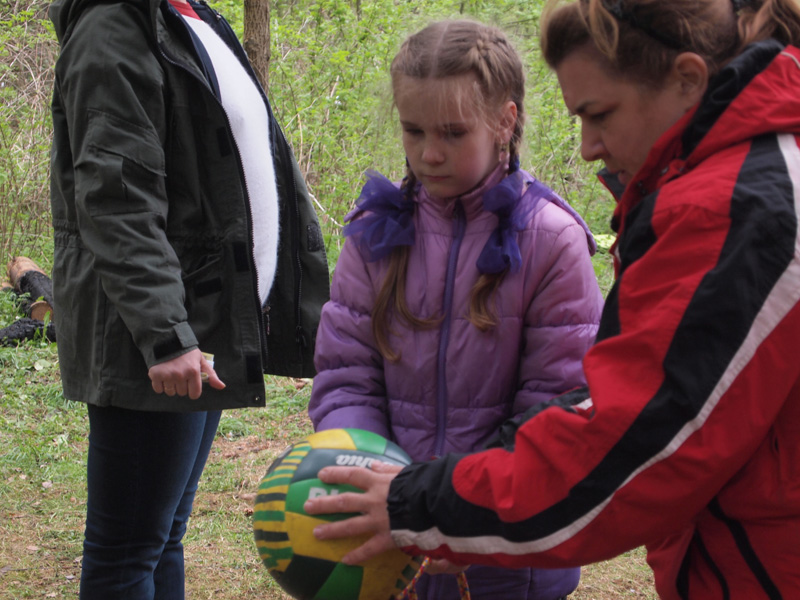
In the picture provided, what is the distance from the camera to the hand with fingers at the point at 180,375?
8.83 feet

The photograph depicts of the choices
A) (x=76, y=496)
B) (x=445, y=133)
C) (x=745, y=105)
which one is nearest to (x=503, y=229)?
(x=445, y=133)

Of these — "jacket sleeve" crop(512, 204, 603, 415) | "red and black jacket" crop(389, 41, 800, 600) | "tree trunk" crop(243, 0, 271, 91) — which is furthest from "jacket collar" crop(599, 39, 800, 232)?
"tree trunk" crop(243, 0, 271, 91)

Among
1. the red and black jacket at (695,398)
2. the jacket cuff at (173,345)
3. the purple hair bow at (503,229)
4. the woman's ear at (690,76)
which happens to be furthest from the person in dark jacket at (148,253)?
the woman's ear at (690,76)

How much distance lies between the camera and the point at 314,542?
6.50 feet

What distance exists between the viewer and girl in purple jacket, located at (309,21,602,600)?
240cm

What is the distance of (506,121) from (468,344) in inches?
26.0

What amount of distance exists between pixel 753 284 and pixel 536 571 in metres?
1.28

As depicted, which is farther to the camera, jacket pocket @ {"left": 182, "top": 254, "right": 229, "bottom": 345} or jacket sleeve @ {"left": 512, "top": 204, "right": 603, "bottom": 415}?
jacket pocket @ {"left": 182, "top": 254, "right": 229, "bottom": 345}

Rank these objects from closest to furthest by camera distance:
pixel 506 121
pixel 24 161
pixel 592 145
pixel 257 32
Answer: pixel 592 145, pixel 506 121, pixel 257 32, pixel 24 161


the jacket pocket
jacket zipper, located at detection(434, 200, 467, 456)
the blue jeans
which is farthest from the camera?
the jacket pocket

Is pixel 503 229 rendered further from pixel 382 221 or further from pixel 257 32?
pixel 257 32

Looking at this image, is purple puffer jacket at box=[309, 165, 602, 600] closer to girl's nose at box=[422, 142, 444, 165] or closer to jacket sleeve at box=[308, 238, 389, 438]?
jacket sleeve at box=[308, 238, 389, 438]

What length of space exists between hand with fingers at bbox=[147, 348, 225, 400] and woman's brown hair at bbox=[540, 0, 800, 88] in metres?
1.59

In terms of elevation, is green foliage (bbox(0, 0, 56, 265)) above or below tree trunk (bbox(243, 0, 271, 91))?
below
